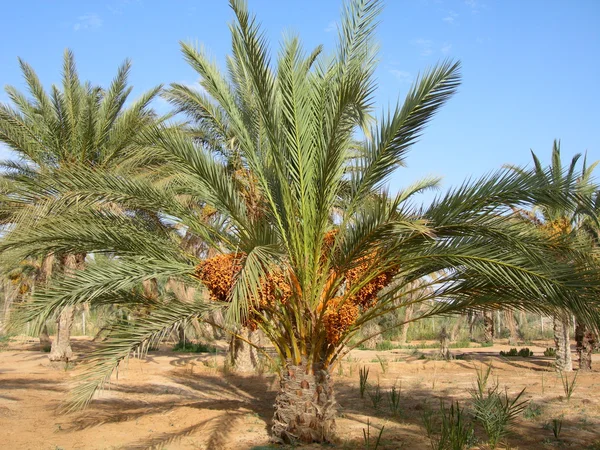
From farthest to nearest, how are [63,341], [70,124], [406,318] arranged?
[406,318]
[63,341]
[70,124]

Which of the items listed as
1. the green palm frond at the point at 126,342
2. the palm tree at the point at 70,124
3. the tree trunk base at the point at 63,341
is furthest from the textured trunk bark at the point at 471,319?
the tree trunk base at the point at 63,341

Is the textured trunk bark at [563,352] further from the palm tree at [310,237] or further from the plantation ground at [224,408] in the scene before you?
the palm tree at [310,237]

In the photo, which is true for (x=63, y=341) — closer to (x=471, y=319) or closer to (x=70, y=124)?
(x=70, y=124)

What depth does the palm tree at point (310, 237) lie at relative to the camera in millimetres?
5758

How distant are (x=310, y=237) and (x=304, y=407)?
6.99 feet

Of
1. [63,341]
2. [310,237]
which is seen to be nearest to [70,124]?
[63,341]

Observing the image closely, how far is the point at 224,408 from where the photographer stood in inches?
360

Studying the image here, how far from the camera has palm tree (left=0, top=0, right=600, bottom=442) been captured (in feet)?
18.9

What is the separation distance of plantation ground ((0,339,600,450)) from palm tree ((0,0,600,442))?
1.34 m

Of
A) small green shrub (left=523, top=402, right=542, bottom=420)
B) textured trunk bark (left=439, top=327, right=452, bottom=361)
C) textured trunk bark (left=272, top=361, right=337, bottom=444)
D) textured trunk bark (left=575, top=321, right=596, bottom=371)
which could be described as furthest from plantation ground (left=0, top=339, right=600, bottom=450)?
textured trunk bark (left=439, top=327, right=452, bottom=361)

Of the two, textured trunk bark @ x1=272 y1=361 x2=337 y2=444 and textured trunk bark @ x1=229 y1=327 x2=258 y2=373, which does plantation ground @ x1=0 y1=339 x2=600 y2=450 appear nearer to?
textured trunk bark @ x1=272 y1=361 x2=337 y2=444

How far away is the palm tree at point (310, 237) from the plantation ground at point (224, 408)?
1.34 meters

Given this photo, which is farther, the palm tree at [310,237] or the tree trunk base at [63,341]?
the tree trunk base at [63,341]

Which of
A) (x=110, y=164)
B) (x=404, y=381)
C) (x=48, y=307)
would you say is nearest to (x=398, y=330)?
(x=404, y=381)
